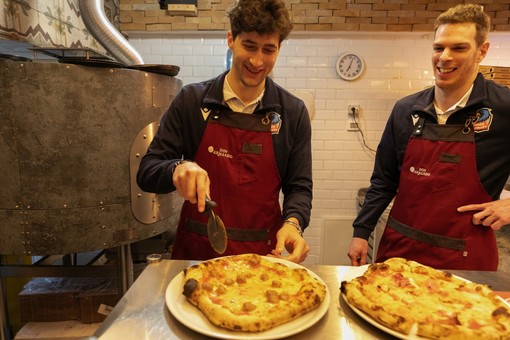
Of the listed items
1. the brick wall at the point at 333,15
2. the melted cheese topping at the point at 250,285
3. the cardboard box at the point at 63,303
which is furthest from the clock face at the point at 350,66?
the melted cheese topping at the point at 250,285

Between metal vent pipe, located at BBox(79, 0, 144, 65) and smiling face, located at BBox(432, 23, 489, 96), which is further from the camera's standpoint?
metal vent pipe, located at BBox(79, 0, 144, 65)

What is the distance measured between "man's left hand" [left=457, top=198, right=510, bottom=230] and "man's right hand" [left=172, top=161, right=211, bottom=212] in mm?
1208

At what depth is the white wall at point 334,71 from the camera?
12.6ft

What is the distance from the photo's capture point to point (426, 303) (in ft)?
3.24

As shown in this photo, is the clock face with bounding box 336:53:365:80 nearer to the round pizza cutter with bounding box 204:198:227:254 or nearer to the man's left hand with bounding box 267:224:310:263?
the man's left hand with bounding box 267:224:310:263

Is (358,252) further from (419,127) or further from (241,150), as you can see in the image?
(241,150)

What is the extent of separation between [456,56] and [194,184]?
4.57 ft

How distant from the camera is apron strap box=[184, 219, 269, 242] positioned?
5.19 ft

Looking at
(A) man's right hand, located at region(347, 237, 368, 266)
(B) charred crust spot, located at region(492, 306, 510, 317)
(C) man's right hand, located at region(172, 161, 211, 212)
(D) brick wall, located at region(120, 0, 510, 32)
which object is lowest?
(A) man's right hand, located at region(347, 237, 368, 266)

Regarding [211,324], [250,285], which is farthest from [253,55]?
[211,324]

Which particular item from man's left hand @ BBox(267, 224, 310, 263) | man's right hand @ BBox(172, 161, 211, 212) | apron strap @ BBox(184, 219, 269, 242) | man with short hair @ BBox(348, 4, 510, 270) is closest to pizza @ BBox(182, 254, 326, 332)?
man's left hand @ BBox(267, 224, 310, 263)

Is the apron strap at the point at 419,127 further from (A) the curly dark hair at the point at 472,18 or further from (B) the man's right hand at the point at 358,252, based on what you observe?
(B) the man's right hand at the point at 358,252

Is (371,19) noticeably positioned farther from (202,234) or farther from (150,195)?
(202,234)

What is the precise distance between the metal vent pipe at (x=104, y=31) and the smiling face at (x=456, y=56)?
226cm
